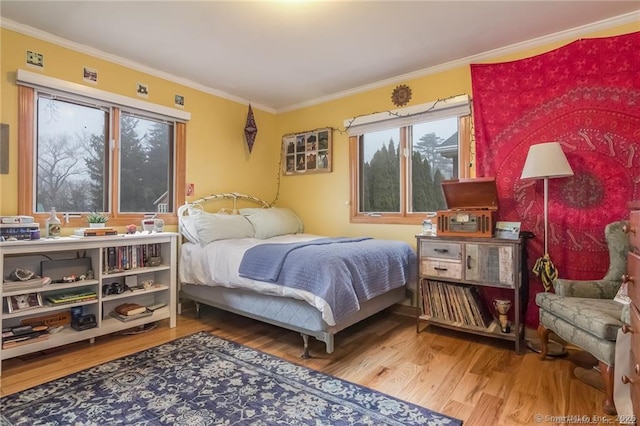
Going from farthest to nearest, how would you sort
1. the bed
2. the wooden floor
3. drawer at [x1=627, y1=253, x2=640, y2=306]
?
the bed
the wooden floor
drawer at [x1=627, y1=253, x2=640, y2=306]

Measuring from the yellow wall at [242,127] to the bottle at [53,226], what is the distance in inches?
9.0

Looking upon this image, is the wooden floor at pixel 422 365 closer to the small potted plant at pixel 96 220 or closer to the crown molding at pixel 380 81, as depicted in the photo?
the small potted plant at pixel 96 220

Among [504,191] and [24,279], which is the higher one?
[504,191]

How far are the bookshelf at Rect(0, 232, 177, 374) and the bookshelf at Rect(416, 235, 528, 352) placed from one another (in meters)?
2.23

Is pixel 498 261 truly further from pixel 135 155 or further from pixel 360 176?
pixel 135 155

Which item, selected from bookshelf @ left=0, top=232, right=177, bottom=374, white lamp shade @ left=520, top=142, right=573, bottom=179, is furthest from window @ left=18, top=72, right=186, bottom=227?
white lamp shade @ left=520, top=142, right=573, bottom=179

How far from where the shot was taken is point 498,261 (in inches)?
96.1

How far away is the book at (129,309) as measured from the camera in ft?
8.93

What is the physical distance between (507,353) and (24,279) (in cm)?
341

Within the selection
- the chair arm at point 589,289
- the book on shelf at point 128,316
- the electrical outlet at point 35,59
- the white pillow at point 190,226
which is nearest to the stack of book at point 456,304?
the chair arm at point 589,289

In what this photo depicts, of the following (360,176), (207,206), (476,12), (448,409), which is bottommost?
(448,409)

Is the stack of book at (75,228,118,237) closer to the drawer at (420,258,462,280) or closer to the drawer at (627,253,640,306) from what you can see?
the drawer at (420,258,462,280)

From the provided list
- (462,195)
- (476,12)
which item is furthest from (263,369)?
(476,12)

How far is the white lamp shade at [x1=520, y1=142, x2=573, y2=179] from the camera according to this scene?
Answer: 88.7 inches
